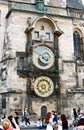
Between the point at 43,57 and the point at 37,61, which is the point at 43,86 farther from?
the point at 43,57

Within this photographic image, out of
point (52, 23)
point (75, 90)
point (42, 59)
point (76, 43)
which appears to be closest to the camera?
point (42, 59)

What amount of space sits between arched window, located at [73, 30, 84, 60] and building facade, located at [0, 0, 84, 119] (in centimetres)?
231

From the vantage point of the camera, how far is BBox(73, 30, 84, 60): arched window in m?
27.6

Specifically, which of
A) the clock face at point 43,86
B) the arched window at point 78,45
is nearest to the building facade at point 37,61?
the clock face at point 43,86

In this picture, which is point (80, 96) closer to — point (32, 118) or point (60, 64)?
point (60, 64)

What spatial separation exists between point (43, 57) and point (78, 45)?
19.7 ft

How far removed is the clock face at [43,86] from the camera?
22.5m

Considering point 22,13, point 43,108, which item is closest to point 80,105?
point 43,108

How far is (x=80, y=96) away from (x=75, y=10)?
30.7ft

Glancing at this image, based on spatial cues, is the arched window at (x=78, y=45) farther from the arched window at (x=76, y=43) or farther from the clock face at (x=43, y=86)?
the clock face at (x=43, y=86)

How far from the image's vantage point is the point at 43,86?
74.9 feet

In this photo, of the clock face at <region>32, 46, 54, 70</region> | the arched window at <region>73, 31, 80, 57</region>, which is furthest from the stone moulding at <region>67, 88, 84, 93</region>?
the arched window at <region>73, 31, 80, 57</region>

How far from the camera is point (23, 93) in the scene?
21953 millimetres

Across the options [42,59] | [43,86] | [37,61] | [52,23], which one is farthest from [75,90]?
[52,23]
